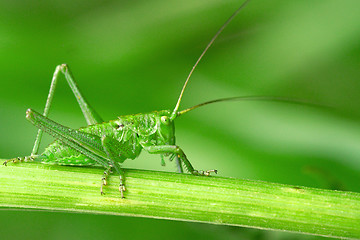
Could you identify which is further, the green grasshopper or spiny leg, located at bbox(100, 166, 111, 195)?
the green grasshopper

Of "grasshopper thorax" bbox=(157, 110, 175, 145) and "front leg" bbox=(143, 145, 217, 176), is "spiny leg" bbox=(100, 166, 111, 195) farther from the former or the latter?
"grasshopper thorax" bbox=(157, 110, 175, 145)

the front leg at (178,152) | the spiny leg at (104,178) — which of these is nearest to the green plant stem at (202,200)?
the spiny leg at (104,178)

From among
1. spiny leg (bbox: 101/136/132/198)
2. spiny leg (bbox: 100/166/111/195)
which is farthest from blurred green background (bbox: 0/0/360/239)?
spiny leg (bbox: 100/166/111/195)

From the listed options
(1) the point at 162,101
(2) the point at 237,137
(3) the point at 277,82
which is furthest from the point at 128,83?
(3) the point at 277,82

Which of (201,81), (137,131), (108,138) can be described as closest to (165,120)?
(137,131)

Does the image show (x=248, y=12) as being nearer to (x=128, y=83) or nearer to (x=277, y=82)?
(x=277, y=82)


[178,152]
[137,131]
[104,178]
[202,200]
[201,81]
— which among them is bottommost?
[202,200]

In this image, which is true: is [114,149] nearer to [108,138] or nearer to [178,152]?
[108,138]
